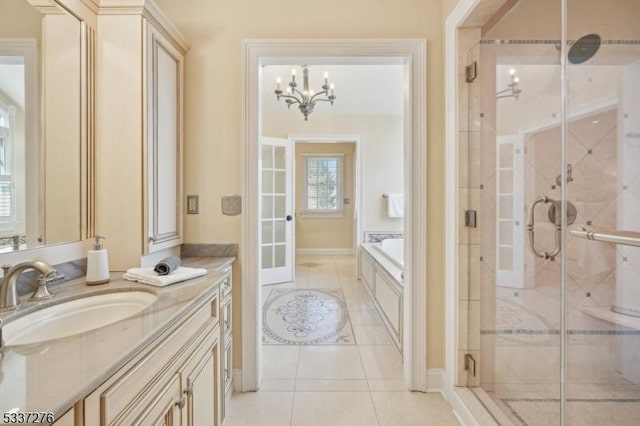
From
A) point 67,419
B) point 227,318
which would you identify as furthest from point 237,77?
point 67,419

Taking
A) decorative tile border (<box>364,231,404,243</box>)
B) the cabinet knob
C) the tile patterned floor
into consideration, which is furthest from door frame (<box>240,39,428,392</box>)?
decorative tile border (<box>364,231,404,243</box>)

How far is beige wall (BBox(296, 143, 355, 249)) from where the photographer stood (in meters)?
6.52

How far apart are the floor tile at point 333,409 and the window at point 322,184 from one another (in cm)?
485

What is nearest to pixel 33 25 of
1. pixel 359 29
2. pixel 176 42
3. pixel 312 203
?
pixel 176 42

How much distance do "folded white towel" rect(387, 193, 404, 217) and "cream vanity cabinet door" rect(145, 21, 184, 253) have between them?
351 cm

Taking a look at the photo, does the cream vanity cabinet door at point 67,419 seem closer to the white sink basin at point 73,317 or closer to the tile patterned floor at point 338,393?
the white sink basin at point 73,317

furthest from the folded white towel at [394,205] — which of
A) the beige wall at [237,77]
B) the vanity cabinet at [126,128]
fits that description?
the vanity cabinet at [126,128]

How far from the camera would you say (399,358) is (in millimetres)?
2273

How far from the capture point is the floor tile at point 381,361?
208 cm

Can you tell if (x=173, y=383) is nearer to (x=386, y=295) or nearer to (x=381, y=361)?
(x=381, y=361)

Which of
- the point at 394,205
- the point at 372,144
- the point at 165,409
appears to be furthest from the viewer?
the point at 372,144

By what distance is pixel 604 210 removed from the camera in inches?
65.6

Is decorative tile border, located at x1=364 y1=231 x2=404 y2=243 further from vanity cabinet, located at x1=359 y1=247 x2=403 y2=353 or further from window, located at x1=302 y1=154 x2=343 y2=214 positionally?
window, located at x1=302 y1=154 x2=343 y2=214

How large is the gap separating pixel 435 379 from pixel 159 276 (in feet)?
5.68
